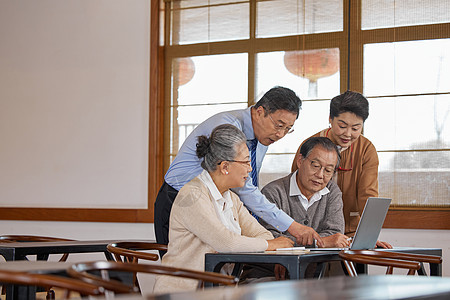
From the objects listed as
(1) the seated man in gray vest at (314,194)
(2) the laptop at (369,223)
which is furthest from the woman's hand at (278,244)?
(1) the seated man in gray vest at (314,194)

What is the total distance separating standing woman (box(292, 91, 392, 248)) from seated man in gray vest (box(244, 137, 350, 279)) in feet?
1.23

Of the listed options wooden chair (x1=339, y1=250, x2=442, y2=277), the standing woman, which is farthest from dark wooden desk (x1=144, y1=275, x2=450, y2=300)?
the standing woman

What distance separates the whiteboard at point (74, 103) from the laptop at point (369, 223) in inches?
104

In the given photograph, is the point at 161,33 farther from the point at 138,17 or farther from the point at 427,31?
the point at 427,31

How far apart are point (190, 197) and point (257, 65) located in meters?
2.67

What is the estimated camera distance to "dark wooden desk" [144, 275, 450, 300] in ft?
4.45

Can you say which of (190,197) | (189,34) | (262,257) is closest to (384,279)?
(262,257)

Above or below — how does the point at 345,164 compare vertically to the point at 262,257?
above

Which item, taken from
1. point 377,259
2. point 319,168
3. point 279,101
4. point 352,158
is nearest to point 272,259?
point 377,259

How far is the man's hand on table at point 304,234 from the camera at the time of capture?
2.97m

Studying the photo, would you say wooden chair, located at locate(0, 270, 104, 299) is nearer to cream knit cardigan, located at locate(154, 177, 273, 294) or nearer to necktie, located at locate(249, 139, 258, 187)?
cream knit cardigan, located at locate(154, 177, 273, 294)

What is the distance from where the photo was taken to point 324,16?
4793 millimetres

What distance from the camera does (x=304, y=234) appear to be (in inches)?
118

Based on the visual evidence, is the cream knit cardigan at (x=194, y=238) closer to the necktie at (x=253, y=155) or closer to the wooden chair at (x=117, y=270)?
the wooden chair at (x=117, y=270)
